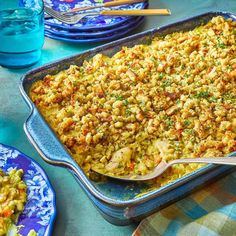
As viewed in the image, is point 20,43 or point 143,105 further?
point 20,43

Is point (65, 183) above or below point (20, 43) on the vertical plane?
below

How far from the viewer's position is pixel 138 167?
1.07m

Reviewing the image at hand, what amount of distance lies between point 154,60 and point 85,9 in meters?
0.38

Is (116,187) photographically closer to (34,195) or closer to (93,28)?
(34,195)

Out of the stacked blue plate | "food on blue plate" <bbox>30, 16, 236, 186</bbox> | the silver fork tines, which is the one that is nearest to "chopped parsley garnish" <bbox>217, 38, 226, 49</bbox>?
"food on blue plate" <bbox>30, 16, 236, 186</bbox>

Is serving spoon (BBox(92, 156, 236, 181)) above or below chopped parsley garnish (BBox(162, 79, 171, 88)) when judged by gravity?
below

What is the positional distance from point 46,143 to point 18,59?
1.65 feet

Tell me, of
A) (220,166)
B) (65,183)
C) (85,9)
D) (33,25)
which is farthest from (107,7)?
(220,166)

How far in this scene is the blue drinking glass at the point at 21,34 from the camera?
143 centimetres

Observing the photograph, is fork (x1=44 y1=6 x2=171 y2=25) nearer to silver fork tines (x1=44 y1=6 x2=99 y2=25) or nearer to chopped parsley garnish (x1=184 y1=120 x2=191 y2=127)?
silver fork tines (x1=44 y1=6 x2=99 y2=25)

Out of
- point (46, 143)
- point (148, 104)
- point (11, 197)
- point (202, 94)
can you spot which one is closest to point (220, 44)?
point (202, 94)

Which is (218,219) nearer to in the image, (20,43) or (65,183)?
(65,183)

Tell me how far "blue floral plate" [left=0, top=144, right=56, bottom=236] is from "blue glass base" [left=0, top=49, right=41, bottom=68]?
1.22ft

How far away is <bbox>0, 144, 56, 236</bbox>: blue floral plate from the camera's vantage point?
100 cm
